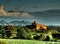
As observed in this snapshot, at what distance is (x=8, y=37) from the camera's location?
739 centimetres

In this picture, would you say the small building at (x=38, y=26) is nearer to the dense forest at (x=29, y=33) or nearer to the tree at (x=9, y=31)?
the dense forest at (x=29, y=33)

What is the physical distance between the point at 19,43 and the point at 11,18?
674 millimetres

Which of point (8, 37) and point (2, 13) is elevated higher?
point (2, 13)

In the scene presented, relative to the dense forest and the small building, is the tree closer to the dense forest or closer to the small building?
the dense forest

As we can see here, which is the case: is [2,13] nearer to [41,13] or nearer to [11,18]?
[11,18]

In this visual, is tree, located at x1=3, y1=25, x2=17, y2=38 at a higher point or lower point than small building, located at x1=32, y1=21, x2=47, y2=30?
lower

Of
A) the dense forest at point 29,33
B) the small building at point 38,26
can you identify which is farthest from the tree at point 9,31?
the small building at point 38,26

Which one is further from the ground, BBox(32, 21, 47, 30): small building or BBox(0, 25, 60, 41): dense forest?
BBox(32, 21, 47, 30): small building

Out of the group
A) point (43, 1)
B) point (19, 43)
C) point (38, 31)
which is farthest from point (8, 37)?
point (43, 1)

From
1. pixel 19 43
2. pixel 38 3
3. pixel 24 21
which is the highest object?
pixel 38 3

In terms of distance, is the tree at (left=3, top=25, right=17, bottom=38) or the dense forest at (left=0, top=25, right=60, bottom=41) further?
the tree at (left=3, top=25, right=17, bottom=38)

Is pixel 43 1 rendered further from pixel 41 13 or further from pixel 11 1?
pixel 11 1

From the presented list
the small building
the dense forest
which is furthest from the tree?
the small building

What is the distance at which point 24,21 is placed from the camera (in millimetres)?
7348
